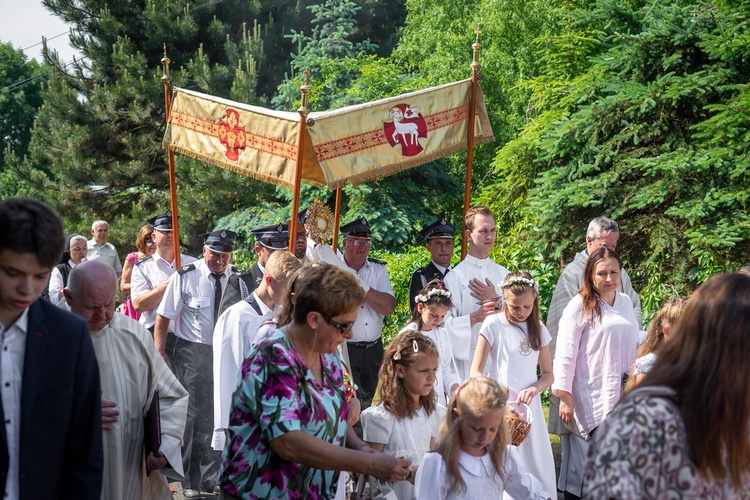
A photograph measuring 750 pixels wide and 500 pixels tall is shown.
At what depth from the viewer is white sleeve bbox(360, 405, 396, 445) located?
540cm

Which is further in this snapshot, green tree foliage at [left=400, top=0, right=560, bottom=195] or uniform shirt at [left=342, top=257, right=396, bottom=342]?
green tree foliage at [left=400, top=0, right=560, bottom=195]

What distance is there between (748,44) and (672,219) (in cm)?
186

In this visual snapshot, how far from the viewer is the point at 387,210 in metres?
16.4

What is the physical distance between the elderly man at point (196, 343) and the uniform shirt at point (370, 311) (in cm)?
115

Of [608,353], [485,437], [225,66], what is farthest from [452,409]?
[225,66]

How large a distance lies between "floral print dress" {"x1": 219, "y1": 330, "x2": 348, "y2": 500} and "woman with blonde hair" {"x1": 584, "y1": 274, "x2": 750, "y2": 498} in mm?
1240

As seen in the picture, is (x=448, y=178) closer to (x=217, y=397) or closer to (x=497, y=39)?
(x=497, y=39)

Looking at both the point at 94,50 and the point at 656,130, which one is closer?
the point at 656,130

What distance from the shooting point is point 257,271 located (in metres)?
7.42

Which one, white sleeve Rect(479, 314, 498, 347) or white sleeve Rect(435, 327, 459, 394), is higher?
white sleeve Rect(479, 314, 498, 347)

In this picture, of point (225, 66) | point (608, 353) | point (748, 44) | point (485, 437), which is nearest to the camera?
point (485, 437)

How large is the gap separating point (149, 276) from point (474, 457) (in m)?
4.91

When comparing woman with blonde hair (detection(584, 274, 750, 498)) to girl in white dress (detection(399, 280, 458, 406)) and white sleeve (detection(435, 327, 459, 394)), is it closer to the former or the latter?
girl in white dress (detection(399, 280, 458, 406))

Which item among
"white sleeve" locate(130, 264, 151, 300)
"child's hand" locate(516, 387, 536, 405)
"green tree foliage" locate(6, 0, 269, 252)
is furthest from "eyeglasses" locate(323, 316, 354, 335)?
"green tree foliage" locate(6, 0, 269, 252)
